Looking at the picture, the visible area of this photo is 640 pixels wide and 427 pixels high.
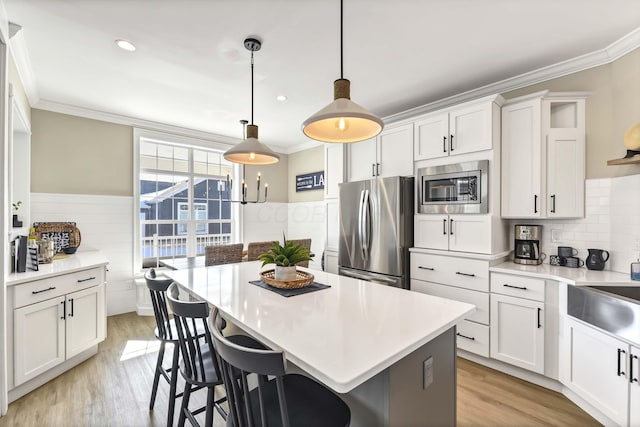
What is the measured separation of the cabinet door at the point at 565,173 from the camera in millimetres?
2494

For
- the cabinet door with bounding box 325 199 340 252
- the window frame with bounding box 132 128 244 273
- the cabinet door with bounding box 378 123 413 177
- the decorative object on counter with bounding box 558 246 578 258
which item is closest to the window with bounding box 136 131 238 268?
the window frame with bounding box 132 128 244 273

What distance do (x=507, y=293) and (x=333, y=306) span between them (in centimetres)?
181

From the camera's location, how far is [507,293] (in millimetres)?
2486

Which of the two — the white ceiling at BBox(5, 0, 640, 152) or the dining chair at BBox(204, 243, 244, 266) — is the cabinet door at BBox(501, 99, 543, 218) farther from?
the dining chair at BBox(204, 243, 244, 266)

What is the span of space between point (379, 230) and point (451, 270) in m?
0.84

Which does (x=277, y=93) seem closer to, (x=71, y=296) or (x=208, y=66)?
(x=208, y=66)

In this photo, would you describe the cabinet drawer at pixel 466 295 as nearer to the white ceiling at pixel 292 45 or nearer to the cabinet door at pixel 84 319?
the white ceiling at pixel 292 45

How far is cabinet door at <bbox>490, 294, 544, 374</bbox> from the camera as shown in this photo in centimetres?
232

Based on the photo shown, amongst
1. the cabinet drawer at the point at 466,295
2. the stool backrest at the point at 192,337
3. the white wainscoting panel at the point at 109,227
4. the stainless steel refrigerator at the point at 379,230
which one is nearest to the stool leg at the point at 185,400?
the stool backrest at the point at 192,337

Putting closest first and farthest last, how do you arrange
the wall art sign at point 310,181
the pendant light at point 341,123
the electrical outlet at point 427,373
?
the electrical outlet at point 427,373 → the pendant light at point 341,123 → the wall art sign at point 310,181

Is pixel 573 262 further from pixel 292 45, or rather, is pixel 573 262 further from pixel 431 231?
pixel 292 45

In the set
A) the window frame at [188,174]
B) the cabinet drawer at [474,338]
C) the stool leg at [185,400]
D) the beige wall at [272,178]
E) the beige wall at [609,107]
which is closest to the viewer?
the stool leg at [185,400]

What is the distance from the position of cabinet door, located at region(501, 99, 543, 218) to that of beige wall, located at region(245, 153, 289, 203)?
399cm

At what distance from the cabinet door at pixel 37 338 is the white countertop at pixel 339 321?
131 centimetres
